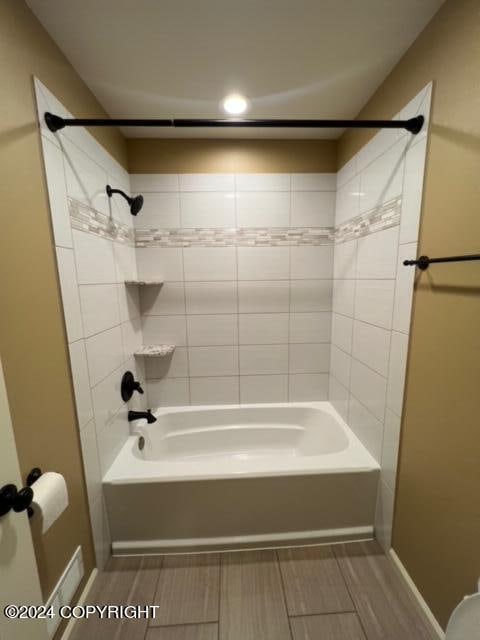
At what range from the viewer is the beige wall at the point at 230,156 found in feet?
5.69

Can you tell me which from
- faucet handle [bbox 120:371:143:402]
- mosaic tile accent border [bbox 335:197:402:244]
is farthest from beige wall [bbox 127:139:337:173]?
faucet handle [bbox 120:371:143:402]

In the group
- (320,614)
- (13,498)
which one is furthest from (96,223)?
(320,614)

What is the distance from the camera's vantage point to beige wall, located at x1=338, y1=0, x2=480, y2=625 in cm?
82

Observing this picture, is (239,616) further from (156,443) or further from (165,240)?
(165,240)

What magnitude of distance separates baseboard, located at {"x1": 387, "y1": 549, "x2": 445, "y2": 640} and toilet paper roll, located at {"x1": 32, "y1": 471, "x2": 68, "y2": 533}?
4.87ft

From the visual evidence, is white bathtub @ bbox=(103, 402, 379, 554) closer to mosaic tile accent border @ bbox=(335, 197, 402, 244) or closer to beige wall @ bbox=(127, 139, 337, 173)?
mosaic tile accent border @ bbox=(335, 197, 402, 244)

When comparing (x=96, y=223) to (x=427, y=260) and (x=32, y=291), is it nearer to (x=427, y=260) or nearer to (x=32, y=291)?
(x=32, y=291)

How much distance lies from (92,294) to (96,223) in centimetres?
38

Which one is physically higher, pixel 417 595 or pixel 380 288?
pixel 380 288

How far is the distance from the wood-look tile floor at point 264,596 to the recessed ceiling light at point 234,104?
7.87 ft

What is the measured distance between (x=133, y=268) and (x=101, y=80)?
0.99m

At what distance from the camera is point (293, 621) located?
1.04 metres

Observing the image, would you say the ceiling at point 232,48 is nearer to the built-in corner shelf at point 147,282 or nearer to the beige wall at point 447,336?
the beige wall at point 447,336

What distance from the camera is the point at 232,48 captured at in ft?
3.43
